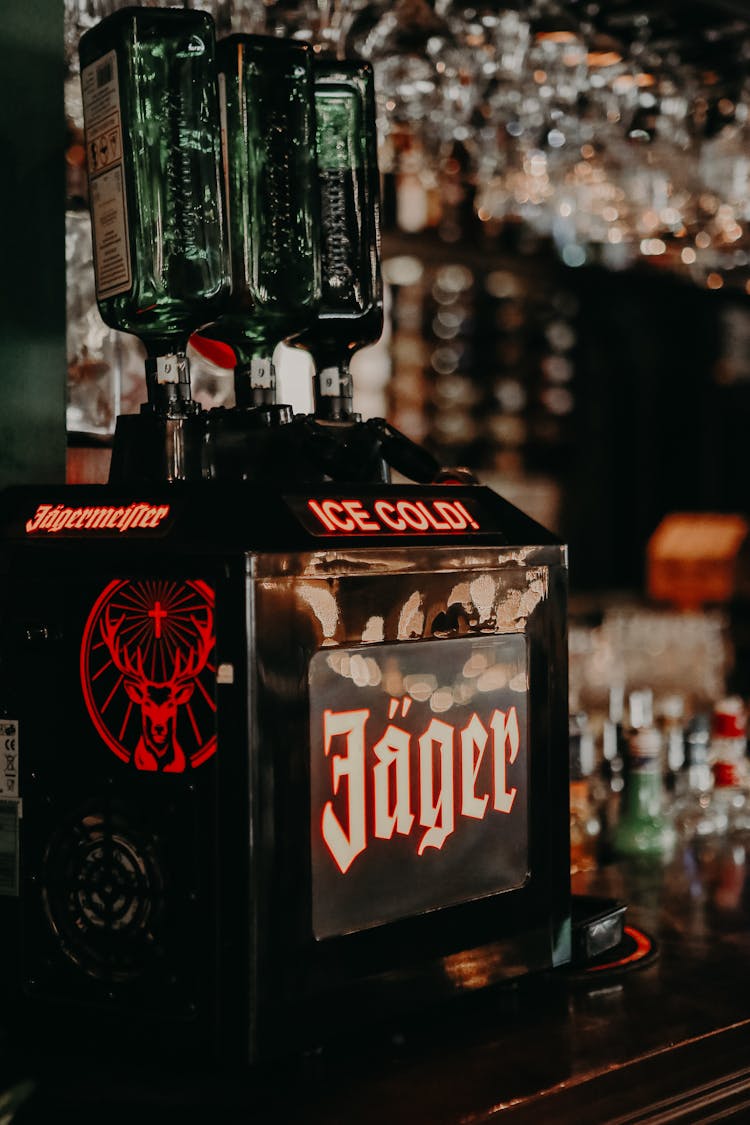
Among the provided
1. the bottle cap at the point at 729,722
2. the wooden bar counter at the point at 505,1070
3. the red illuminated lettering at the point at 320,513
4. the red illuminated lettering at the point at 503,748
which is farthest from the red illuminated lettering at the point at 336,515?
the bottle cap at the point at 729,722

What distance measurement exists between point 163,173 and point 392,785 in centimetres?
54

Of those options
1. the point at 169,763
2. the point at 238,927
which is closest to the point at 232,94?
the point at 169,763

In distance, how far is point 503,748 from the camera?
121 cm

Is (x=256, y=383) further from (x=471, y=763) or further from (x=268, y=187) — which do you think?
(x=471, y=763)

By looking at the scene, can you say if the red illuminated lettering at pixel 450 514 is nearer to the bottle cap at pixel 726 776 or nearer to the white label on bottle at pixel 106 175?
the white label on bottle at pixel 106 175

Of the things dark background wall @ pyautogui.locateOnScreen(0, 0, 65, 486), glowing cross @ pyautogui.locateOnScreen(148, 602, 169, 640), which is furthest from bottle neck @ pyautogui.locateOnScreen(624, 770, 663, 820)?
glowing cross @ pyautogui.locateOnScreen(148, 602, 169, 640)

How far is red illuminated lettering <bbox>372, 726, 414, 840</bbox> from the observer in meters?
1.09

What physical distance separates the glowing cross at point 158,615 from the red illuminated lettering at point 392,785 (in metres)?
0.19

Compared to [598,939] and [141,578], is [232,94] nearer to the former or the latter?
[141,578]

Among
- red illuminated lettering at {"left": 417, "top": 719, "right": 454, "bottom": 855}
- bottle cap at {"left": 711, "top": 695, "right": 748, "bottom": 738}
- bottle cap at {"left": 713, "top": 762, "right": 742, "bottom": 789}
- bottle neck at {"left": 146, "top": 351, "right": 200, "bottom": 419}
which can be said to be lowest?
bottle cap at {"left": 713, "top": 762, "right": 742, "bottom": 789}

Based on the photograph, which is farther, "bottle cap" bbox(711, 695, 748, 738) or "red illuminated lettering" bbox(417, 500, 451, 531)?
"bottle cap" bbox(711, 695, 748, 738)

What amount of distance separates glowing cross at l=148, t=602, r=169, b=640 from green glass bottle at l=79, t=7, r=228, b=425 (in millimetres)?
280

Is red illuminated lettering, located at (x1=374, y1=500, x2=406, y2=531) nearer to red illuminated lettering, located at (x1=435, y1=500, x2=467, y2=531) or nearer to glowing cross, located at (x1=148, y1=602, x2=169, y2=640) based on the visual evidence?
red illuminated lettering, located at (x1=435, y1=500, x2=467, y2=531)

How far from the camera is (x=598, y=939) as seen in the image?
1318 millimetres
